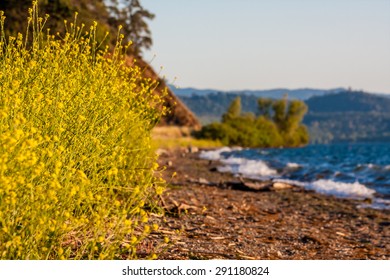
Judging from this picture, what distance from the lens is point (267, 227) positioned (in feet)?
34.1

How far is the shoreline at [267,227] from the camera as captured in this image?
779cm

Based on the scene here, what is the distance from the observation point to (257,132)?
301 ft

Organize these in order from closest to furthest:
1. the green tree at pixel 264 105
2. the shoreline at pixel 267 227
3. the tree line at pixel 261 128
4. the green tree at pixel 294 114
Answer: the shoreline at pixel 267 227
the tree line at pixel 261 128
the green tree at pixel 294 114
the green tree at pixel 264 105

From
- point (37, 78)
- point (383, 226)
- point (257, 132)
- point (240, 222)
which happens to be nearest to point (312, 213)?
point (383, 226)

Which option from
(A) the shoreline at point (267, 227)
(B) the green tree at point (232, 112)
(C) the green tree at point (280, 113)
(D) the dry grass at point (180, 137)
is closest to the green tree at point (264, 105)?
Result: (C) the green tree at point (280, 113)

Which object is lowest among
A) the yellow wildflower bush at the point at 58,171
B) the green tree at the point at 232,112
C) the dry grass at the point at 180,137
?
the dry grass at the point at 180,137

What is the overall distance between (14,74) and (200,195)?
24.5 feet

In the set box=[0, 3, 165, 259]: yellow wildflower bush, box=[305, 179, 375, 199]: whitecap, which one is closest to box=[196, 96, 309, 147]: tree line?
box=[305, 179, 375, 199]: whitecap

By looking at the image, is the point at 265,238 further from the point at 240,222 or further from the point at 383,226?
the point at 383,226

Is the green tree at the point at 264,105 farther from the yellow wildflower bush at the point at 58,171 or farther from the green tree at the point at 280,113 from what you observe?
the yellow wildflower bush at the point at 58,171

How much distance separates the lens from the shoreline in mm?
7793

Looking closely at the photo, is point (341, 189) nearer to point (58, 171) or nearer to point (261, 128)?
point (58, 171)

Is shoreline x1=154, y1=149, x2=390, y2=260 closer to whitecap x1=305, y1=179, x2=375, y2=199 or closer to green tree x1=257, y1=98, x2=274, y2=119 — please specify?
whitecap x1=305, y1=179, x2=375, y2=199

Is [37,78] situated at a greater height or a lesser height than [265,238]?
greater
